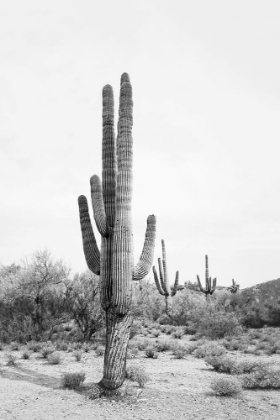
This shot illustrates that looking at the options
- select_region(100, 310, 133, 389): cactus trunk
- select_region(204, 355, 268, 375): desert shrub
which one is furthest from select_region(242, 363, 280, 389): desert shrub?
select_region(100, 310, 133, 389): cactus trunk

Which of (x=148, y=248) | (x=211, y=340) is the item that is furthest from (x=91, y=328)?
(x=148, y=248)

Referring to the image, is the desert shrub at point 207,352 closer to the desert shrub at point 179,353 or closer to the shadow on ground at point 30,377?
the desert shrub at point 179,353

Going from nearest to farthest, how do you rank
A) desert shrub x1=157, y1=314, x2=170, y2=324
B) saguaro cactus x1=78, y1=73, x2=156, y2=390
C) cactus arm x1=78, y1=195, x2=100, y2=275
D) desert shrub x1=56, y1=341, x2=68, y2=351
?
1. saguaro cactus x1=78, y1=73, x2=156, y2=390
2. cactus arm x1=78, y1=195, x2=100, y2=275
3. desert shrub x1=56, y1=341, x2=68, y2=351
4. desert shrub x1=157, y1=314, x2=170, y2=324

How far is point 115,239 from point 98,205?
1.31m

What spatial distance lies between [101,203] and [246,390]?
20.8 ft

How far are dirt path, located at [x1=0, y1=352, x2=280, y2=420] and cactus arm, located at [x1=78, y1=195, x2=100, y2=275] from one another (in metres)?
3.38

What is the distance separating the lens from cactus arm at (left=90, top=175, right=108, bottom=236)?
10891mm

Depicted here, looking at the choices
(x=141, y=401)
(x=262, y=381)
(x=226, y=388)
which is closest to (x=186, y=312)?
(x=262, y=381)

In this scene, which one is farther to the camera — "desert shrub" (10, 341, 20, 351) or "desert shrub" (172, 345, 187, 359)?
"desert shrub" (10, 341, 20, 351)

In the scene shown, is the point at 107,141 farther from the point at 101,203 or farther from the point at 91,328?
the point at 91,328

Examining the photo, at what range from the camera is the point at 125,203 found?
10.7 meters

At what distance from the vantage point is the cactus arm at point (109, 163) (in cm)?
1105

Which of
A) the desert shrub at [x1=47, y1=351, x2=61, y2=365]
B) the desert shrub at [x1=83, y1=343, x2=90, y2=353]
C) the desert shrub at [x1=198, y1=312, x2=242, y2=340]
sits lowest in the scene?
the desert shrub at [x1=47, y1=351, x2=61, y2=365]

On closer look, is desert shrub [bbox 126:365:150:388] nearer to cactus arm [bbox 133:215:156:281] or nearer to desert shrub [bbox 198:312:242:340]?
cactus arm [bbox 133:215:156:281]
